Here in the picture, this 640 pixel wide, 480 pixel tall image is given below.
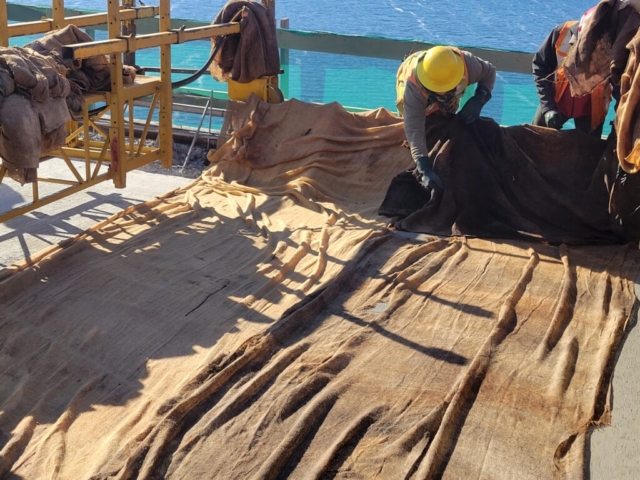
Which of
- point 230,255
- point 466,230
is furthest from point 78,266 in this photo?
point 466,230

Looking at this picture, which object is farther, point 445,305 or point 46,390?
point 445,305

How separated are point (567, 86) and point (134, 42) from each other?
339 centimetres

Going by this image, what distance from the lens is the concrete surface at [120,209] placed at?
3.30m

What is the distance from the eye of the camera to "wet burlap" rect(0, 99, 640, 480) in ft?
11.1

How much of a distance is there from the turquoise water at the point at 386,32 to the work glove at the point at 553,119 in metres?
3.15

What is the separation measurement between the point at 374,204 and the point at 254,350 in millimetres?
2860

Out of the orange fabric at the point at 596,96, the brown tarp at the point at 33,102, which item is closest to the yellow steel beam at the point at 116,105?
the brown tarp at the point at 33,102

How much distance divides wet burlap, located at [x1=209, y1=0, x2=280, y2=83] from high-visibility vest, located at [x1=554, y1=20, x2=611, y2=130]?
293cm

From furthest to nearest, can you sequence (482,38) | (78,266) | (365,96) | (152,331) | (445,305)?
1. (482,38)
2. (365,96)
3. (78,266)
4. (445,305)
5. (152,331)

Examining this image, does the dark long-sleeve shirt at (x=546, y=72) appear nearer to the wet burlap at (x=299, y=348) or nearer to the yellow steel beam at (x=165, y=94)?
the wet burlap at (x=299, y=348)

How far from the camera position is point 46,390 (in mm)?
3969

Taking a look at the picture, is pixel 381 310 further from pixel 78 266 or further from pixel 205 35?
pixel 205 35

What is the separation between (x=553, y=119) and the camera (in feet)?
20.6

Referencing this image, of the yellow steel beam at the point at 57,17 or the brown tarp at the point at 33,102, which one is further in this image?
the yellow steel beam at the point at 57,17
